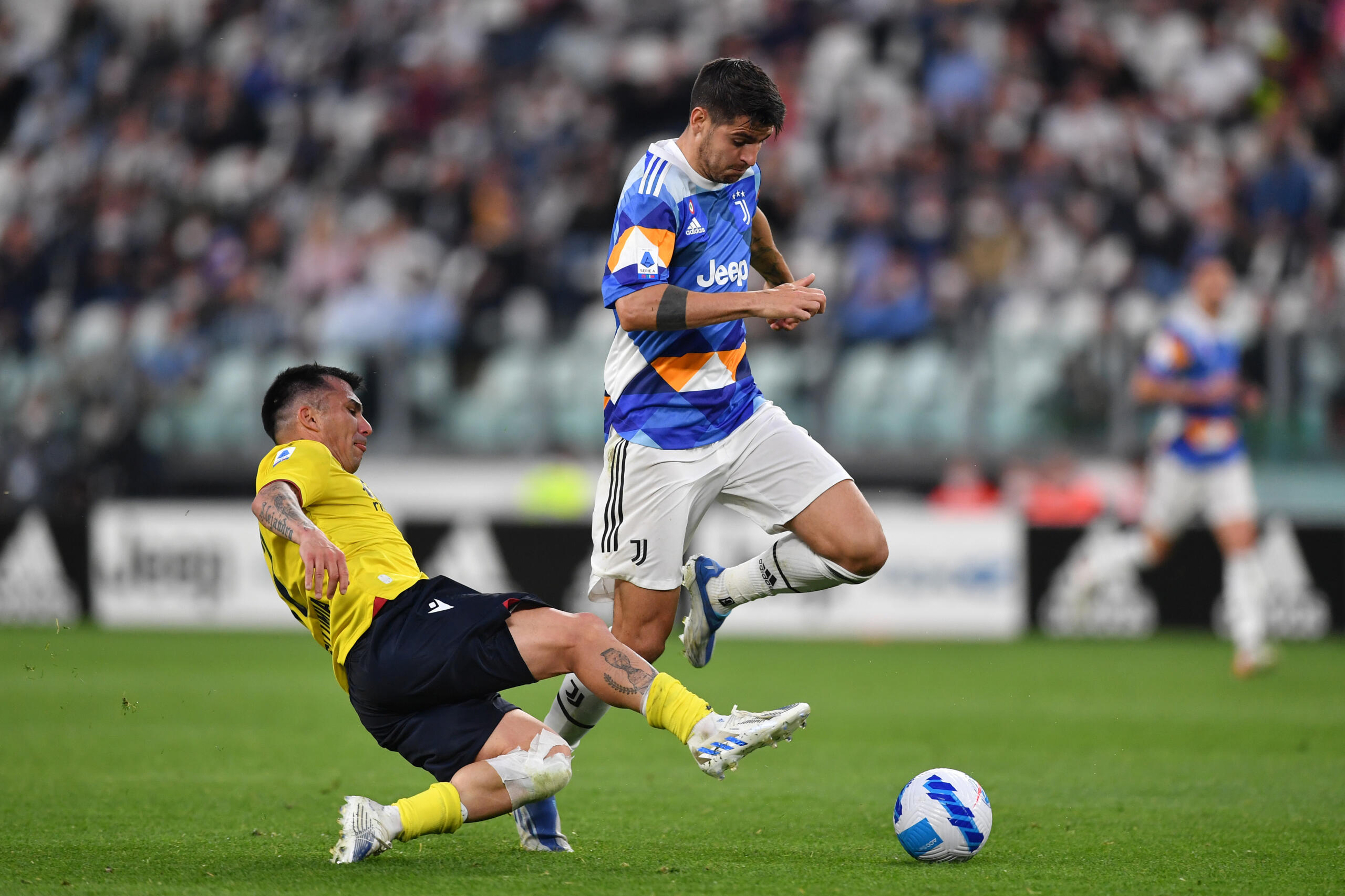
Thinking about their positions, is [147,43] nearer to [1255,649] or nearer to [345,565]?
[1255,649]

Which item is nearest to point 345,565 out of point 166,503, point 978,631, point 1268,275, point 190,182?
point 978,631

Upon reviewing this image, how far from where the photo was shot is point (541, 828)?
492cm

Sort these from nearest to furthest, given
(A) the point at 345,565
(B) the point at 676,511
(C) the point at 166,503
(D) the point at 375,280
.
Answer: (A) the point at 345,565 < (B) the point at 676,511 < (C) the point at 166,503 < (D) the point at 375,280

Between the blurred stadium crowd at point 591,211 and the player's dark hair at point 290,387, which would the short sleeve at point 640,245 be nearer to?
the player's dark hair at point 290,387

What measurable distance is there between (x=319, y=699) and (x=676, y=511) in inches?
199

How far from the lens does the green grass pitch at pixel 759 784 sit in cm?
444

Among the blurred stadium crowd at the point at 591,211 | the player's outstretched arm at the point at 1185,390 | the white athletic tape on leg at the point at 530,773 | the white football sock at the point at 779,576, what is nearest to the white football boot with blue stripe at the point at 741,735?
the white athletic tape on leg at the point at 530,773

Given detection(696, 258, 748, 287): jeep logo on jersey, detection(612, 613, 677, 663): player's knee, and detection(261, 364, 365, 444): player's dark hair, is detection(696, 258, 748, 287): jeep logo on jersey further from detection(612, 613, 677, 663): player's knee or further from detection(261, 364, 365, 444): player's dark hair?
detection(261, 364, 365, 444): player's dark hair

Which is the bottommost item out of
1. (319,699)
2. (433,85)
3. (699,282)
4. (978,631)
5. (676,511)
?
(978,631)

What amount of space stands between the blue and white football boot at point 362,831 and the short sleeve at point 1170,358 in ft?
26.2

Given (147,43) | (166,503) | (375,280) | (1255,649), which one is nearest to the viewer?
(1255,649)

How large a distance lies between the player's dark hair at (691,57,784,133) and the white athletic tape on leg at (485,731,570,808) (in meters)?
2.14

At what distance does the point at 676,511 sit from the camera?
541cm

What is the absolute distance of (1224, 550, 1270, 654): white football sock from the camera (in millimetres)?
10555
